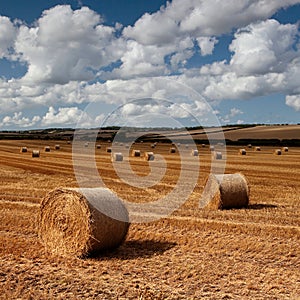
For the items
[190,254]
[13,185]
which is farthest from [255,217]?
[13,185]

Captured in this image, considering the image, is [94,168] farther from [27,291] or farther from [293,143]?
[293,143]

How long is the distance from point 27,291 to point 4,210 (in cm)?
732

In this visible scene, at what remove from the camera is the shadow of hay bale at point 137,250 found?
9.63 meters

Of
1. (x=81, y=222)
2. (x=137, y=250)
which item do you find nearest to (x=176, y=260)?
(x=137, y=250)

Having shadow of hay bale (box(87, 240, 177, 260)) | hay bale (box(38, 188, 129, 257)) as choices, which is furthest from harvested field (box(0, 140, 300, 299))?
hay bale (box(38, 188, 129, 257))

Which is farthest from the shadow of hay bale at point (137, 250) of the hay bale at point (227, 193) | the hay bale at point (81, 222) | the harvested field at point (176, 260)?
the hay bale at point (227, 193)

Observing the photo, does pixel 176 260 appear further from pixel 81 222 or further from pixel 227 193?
pixel 227 193

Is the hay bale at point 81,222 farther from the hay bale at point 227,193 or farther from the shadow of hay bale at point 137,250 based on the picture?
the hay bale at point 227,193

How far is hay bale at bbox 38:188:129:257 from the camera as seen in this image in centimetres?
950

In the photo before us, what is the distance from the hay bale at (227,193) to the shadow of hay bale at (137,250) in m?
4.74

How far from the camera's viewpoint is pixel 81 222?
9.68 metres

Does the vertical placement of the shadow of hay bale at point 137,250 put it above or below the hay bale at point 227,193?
below

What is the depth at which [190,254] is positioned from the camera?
9781 millimetres

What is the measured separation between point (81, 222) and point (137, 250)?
4.76 feet
